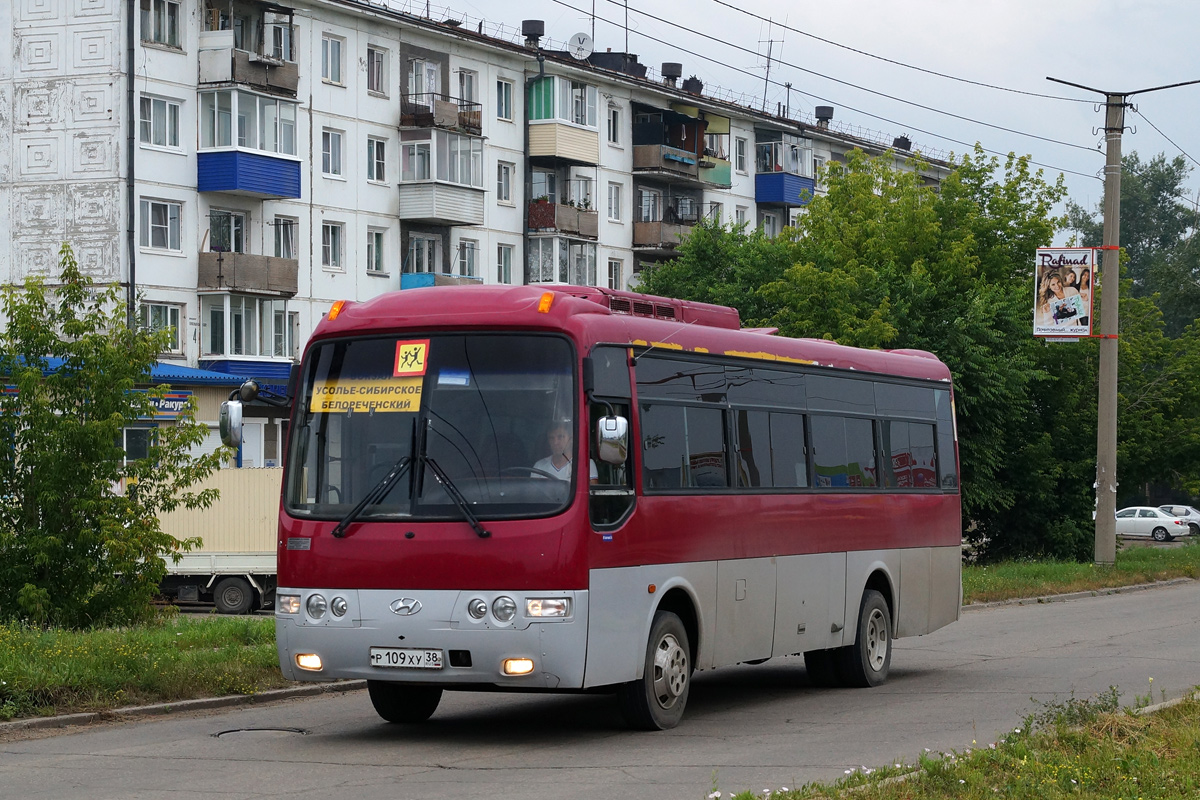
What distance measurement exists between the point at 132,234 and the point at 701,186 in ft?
98.7

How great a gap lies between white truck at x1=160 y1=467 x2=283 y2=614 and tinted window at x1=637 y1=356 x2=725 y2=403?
59.5 ft

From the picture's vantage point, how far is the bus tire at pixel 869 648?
15.9 m

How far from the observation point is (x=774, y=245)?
46.6m

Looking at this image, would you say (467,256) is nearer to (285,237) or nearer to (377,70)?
(377,70)

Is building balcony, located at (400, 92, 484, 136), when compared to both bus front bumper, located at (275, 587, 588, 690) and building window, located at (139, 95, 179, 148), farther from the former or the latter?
bus front bumper, located at (275, 587, 588, 690)

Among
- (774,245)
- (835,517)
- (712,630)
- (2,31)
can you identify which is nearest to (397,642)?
(712,630)

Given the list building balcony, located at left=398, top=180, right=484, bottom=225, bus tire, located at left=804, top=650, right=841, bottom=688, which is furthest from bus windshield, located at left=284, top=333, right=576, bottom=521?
building balcony, located at left=398, top=180, right=484, bottom=225

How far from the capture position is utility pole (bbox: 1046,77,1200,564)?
32.0 meters

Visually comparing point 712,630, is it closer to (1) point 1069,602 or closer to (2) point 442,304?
(2) point 442,304

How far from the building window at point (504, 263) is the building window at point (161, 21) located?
1474 centimetres

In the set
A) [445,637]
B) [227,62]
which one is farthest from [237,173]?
[445,637]

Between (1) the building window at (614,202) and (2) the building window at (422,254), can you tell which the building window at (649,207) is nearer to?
(1) the building window at (614,202)

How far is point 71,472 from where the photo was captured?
17484mm

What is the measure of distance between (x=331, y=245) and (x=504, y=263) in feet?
27.0
